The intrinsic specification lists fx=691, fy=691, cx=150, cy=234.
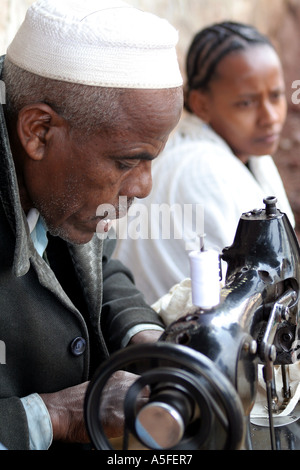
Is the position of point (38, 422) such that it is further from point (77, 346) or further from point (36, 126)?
point (36, 126)

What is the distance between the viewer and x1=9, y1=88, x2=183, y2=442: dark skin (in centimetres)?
132

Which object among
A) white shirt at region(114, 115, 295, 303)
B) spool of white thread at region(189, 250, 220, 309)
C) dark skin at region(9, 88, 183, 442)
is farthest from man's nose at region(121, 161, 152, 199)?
white shirt at region(114, 115, 295, 303)

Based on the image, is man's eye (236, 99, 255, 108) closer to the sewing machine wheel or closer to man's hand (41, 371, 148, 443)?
man's hand (41, 371, 148, 443)

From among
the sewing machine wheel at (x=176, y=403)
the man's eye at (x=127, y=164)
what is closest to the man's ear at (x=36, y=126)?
the man's eye at (x=127, y=164)

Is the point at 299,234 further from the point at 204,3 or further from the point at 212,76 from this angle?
the point at 212,76

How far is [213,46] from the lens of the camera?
9.93 feet

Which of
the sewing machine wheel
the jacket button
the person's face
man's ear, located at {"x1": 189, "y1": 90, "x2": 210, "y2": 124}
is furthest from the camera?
man's ear, located at {"x1": 189, "y1": 90, "x2": 210, "y2": 124}

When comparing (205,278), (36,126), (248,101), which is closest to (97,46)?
(36,126)

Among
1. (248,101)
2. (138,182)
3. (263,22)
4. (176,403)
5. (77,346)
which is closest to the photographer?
(176,403)

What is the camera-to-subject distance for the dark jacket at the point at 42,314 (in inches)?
52.9

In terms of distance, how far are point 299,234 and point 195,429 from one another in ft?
13.1

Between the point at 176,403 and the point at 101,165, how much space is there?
1.75ft

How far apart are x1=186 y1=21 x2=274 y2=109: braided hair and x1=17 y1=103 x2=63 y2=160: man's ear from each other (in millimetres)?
1760

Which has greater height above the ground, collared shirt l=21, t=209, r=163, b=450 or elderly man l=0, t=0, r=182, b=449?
elderly man l=0, t=0, r=182, b=449
